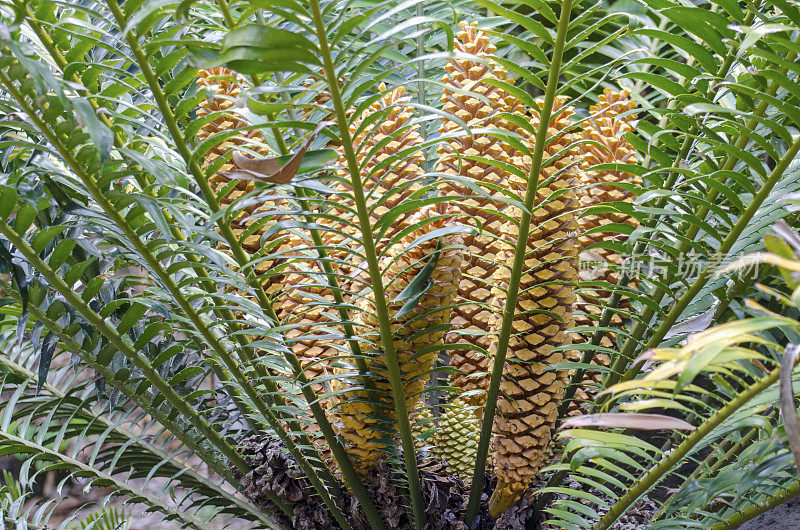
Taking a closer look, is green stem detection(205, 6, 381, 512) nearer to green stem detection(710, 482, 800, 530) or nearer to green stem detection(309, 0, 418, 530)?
green stem detection(309, 0, 418, 530)

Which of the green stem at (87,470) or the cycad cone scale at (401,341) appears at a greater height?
the cycad cone scale at (401,341)

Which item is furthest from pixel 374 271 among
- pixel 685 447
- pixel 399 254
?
pixel 685 447

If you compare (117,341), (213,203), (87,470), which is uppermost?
(213,203)

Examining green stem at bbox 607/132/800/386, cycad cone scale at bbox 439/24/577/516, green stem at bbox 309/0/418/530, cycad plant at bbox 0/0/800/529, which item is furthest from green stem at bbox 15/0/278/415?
green stem at bbox 607/132/800/386

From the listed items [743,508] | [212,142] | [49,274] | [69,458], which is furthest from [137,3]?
[743,508]

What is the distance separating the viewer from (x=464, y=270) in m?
0.69

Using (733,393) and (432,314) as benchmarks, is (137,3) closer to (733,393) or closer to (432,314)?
(432,314)

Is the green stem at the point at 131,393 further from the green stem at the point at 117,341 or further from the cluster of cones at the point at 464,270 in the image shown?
the cluster of cones at the point at 464,270

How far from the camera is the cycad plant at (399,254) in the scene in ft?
1.58

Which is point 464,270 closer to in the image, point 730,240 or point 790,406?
point 730,240

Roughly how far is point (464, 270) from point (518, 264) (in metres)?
0.14

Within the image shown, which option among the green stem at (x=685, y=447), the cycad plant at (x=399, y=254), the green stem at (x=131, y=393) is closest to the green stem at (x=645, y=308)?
the cycad plant at (x=399, y=254)

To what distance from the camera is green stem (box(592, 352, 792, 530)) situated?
1.23 ft

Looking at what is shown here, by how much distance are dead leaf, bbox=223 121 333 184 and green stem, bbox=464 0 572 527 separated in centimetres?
19
